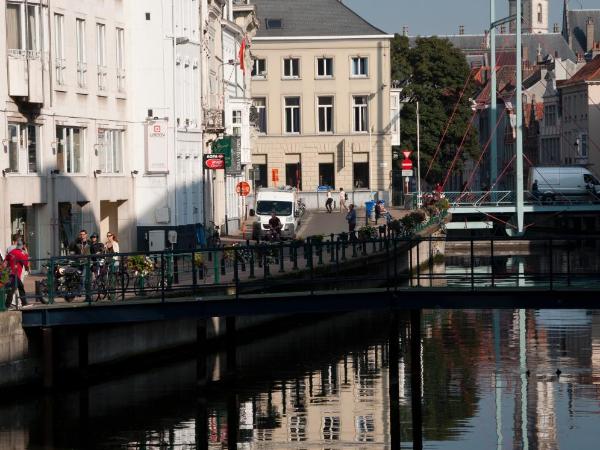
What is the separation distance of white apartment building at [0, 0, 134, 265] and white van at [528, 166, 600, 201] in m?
47.9

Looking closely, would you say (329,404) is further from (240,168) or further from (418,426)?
(240,168)

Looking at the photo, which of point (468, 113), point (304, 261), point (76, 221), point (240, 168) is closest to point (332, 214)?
point (240, 168)

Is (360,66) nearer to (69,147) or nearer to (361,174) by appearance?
(361,174)

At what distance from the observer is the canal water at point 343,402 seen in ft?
109

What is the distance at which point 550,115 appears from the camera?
149 metres

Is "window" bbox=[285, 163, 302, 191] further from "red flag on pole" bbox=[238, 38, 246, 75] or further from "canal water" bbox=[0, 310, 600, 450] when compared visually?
"canal water" bbox=[0, 310, 600, 450]

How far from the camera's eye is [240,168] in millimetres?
84938

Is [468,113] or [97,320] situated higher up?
[468,113]

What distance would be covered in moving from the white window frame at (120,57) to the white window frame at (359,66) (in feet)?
202

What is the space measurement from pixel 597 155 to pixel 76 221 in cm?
8490

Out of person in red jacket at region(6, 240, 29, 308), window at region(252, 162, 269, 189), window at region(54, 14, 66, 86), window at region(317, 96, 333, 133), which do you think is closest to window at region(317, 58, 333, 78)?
window at region(317, 96, 333, 133)

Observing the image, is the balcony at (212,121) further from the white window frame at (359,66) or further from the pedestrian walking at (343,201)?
the white window frame at (359,66)

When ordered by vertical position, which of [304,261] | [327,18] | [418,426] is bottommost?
[418,426]

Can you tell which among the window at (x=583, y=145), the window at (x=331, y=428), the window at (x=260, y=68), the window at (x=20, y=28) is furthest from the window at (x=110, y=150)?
the window at (x=583, y=145)
